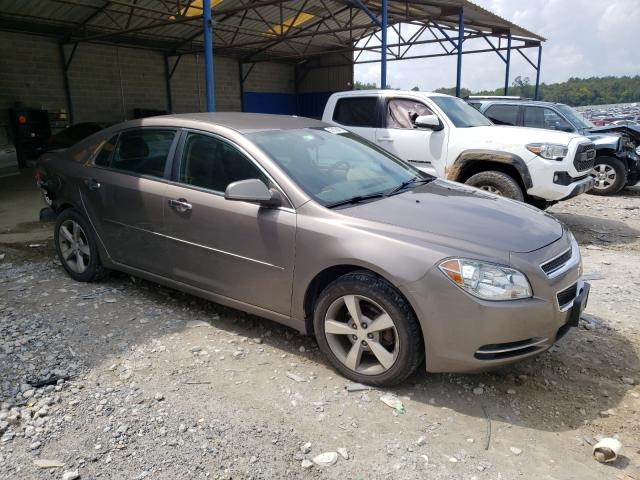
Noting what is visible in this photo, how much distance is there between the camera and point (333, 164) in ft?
12.2

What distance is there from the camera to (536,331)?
9.12 ft

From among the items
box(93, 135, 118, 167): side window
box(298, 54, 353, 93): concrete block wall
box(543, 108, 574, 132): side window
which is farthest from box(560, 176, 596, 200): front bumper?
box(298, 54, 353, 93): concrete block wall

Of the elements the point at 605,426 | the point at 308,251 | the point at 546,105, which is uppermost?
the point at 546,105

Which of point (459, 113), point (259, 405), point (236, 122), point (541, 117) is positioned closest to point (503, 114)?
point (541, 117)

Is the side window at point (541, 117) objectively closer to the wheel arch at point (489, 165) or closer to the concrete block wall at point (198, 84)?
the wheel arch at point (489, 165)

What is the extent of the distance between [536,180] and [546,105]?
4463 mm

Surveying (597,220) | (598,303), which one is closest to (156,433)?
(598,303)

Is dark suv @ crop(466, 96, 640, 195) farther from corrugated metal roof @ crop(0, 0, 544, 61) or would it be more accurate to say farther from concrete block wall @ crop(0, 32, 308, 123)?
concrete block wall @ crop(0, 32, 308, 123)

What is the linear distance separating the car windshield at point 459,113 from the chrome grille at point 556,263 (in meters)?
4.40

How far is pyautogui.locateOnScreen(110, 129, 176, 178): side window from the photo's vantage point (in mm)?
4027

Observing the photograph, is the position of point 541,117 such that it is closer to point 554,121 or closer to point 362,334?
point 554,121

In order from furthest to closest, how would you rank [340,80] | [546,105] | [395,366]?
[340,80]
[546,105]
[395,366]

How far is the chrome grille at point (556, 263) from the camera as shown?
2.84 meters

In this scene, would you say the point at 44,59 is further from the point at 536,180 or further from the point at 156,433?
the point at 156,433
